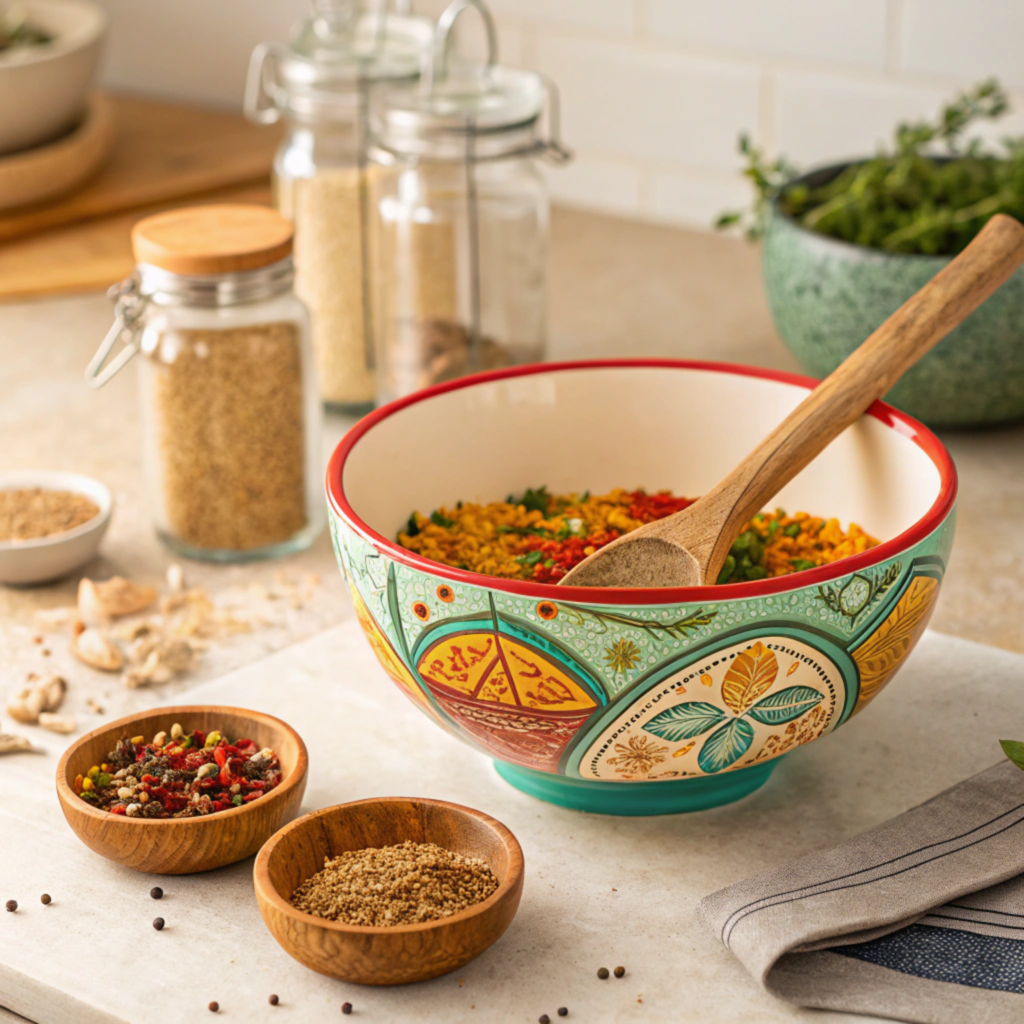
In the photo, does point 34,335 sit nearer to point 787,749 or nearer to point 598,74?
point 598,74

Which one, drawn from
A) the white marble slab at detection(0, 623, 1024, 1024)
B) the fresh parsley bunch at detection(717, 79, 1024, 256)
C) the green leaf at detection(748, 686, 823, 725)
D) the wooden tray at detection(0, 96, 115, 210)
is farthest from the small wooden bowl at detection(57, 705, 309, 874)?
the wooden tray at detection(0, 96, 115, 210)

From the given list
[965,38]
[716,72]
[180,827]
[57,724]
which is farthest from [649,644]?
[716,72]

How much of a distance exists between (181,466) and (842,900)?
0.63 metres

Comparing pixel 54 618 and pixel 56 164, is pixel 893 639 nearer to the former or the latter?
pixel 54 618

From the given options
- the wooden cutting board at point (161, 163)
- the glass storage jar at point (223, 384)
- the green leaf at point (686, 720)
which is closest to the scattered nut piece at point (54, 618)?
the glass storage jar at point (223, 384)

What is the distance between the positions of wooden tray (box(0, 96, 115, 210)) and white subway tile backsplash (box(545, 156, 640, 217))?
600 millimetres

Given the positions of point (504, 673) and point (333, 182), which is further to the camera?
point (333, 182)

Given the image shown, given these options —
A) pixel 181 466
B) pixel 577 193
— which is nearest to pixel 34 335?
pixel 181 466

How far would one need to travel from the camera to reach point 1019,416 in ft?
4.03

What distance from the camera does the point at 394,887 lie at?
626mm

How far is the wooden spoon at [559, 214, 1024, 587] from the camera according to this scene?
727mm

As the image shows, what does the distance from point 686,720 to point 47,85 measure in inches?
54.2

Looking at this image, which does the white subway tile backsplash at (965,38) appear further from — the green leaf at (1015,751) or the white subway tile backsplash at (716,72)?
the green leaf at (1015,751)

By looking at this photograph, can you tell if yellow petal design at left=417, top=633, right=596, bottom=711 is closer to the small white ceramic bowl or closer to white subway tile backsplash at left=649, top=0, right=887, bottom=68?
the small white ceramic bowl
